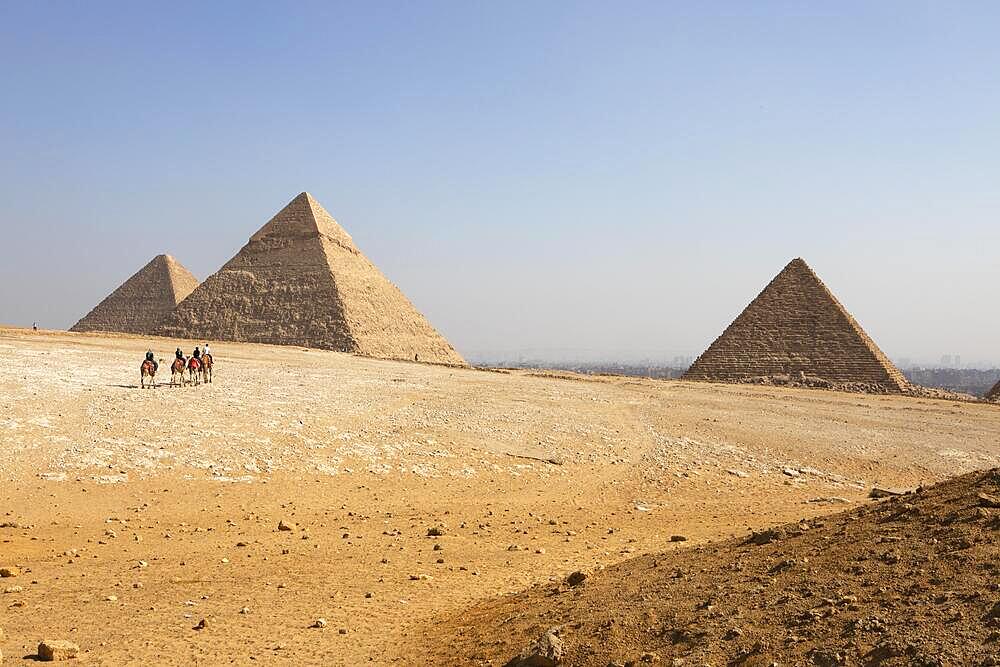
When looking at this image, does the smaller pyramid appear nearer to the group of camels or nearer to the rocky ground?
the group of camels

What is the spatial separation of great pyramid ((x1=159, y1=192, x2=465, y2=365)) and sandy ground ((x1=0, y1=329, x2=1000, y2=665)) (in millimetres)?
38297

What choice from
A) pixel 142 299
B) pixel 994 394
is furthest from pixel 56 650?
pixel 142 299

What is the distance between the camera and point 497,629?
195 inches

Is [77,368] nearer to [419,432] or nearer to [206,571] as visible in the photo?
[419,432]

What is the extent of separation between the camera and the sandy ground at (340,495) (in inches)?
214

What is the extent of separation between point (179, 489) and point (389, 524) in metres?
2.72

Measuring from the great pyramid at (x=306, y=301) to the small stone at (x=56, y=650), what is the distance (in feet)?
158

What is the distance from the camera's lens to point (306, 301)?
197ft

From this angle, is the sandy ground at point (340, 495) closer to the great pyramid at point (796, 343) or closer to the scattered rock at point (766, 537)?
the scattered rock at point (766, 537)

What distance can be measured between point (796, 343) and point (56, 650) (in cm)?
4141

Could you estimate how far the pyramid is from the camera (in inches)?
3113

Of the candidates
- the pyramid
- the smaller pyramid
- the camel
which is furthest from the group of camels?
the pyramid

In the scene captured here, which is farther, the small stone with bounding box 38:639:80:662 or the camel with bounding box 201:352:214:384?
the camel with bounding box 201:352:214:384

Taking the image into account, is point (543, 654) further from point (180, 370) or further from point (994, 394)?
point (994, 394)
